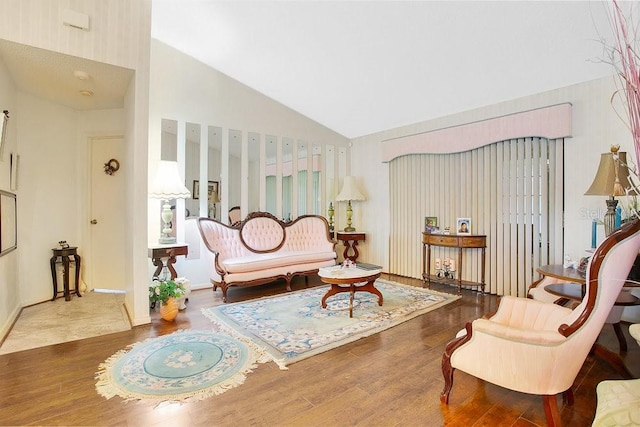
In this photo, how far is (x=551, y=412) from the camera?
64.5 inches

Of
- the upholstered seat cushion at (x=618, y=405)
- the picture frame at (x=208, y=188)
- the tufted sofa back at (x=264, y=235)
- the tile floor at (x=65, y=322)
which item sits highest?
the picture frame at (x=208, y=188)

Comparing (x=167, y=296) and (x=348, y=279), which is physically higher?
(x=348, y=279)

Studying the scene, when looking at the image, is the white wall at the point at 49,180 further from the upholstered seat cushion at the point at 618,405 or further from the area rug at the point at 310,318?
the upholstered seat cushion at the point at 618,405

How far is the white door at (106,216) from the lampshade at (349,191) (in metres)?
3.57

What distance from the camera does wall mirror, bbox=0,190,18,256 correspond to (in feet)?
9.55

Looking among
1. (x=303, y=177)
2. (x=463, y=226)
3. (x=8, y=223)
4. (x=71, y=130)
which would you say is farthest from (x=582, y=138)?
(x=71, y=130)

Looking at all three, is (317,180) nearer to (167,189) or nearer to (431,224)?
(431,224)

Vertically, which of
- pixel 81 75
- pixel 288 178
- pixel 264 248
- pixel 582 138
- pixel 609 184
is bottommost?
pixel 264 248

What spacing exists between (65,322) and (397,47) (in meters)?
4.66

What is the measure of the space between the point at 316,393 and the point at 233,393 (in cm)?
53

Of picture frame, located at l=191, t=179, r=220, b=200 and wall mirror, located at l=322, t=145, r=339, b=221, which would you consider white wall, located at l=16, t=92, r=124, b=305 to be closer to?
picture frame, located at l=191, t=179, r=220, b=200

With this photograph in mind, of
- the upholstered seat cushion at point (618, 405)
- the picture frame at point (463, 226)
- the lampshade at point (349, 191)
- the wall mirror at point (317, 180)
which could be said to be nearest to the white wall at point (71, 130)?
the wall mirror at point (317, 180)

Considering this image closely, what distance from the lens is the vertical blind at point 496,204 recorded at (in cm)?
395

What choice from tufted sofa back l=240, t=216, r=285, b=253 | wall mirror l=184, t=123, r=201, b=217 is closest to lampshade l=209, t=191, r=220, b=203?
wall mirror l=184, t=123, r=201, b=217
